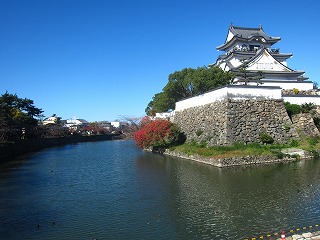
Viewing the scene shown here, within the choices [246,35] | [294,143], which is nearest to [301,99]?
[294,143]

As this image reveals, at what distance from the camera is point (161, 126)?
26703mm

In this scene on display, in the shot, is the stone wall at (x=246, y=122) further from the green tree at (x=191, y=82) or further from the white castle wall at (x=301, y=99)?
the green tree at (x=191, y=82)

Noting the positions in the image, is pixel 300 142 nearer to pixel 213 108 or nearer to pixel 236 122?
pixel 236 122

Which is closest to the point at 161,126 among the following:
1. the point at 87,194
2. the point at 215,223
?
the point at 87,194

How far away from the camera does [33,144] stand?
1620 inches

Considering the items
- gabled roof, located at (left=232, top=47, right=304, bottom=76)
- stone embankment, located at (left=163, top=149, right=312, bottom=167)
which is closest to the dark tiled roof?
gabled roof, located at (left=232, top=47, right=304, bottom=76)

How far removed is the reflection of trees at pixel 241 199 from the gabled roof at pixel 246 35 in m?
23.1

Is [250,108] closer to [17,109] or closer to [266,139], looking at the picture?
[266,139]

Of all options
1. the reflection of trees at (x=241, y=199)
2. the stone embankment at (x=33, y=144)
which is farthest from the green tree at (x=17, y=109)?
the reflection of trees at (x=241, y=199)

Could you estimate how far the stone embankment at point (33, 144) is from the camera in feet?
93.1

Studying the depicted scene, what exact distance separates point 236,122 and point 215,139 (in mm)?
2034

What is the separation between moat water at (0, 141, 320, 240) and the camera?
8.38 meters

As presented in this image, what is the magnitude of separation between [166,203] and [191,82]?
81.7 ft

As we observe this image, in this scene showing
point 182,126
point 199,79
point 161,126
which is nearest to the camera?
point 161,126
